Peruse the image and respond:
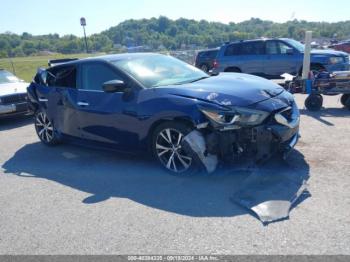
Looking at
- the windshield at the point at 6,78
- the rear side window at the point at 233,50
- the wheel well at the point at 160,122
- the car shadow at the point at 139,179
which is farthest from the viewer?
the rear side window at the point at 233,50

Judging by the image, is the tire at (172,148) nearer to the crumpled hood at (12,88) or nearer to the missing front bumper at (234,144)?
the missing front bumper at (234,144)

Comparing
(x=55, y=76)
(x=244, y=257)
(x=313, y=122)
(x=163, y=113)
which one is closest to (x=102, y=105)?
(x=163, y=113)

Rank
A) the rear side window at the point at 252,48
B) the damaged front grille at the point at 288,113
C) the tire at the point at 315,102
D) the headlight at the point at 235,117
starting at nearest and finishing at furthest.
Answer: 1. the headlight at the point at 235,117
2. the damaged front grille at the point at 288,113
3. the tire at the point at 315,102
4. the rear side window at the point at 252,48

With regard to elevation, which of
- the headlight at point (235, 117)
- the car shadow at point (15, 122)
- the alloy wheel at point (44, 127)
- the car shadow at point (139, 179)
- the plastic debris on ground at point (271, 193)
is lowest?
the car shadow at point (15, 122)

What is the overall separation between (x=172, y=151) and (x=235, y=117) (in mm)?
988

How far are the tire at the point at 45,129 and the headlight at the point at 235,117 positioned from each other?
343 cm

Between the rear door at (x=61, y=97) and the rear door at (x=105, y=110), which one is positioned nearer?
the rear door at (x=105, y=110)

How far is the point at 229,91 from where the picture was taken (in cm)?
472

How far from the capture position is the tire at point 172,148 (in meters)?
4.76

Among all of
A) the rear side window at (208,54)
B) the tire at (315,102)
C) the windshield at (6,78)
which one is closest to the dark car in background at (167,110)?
the tire at (315,102)

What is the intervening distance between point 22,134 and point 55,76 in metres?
2.32

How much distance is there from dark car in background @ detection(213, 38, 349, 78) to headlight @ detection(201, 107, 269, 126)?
27.2 feet

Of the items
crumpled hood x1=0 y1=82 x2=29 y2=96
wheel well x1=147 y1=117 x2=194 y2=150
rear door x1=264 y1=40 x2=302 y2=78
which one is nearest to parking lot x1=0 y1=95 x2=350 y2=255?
wheel well x1=147 y1=117 x2=194 y2=150

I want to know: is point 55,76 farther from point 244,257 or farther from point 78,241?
point 244,257
